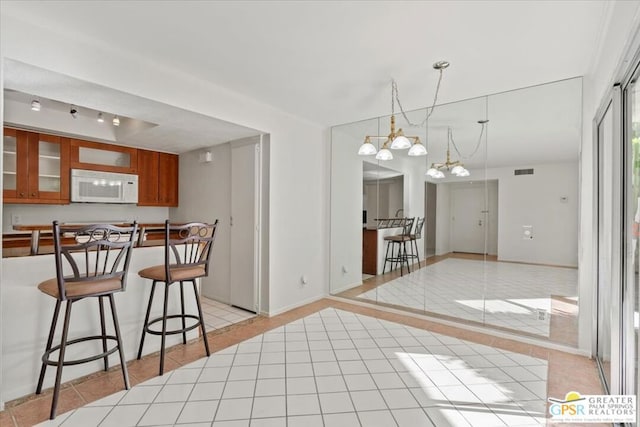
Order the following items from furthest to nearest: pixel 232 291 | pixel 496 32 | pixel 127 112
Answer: pixel 232 291
pixel 127 112
pixel 496 32

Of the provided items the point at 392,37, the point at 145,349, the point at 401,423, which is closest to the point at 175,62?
the point at 392,37

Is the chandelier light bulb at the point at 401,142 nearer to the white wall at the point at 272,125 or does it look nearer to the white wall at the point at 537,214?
the white wall at the point at 537,214

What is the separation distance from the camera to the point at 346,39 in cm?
227

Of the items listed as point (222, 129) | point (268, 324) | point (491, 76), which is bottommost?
point (268, 324)

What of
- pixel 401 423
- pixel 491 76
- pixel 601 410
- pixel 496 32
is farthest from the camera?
pixel 491 76

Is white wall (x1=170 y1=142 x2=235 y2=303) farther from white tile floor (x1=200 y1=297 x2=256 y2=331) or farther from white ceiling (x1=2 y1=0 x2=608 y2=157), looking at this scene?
white ceiling (x1=2 y1=0 x2=608 y2=157)

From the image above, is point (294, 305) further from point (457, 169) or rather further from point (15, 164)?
point (15, 164)

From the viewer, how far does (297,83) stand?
3041 millimetres

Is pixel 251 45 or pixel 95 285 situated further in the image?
pixel 251 45

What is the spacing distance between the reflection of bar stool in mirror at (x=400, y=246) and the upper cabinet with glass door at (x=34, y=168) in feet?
14.0

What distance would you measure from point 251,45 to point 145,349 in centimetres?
268

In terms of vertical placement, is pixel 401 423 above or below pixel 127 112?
below

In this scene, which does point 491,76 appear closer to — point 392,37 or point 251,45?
point 392,37

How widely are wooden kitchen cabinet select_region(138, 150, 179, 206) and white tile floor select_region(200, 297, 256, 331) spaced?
6.08 ft
